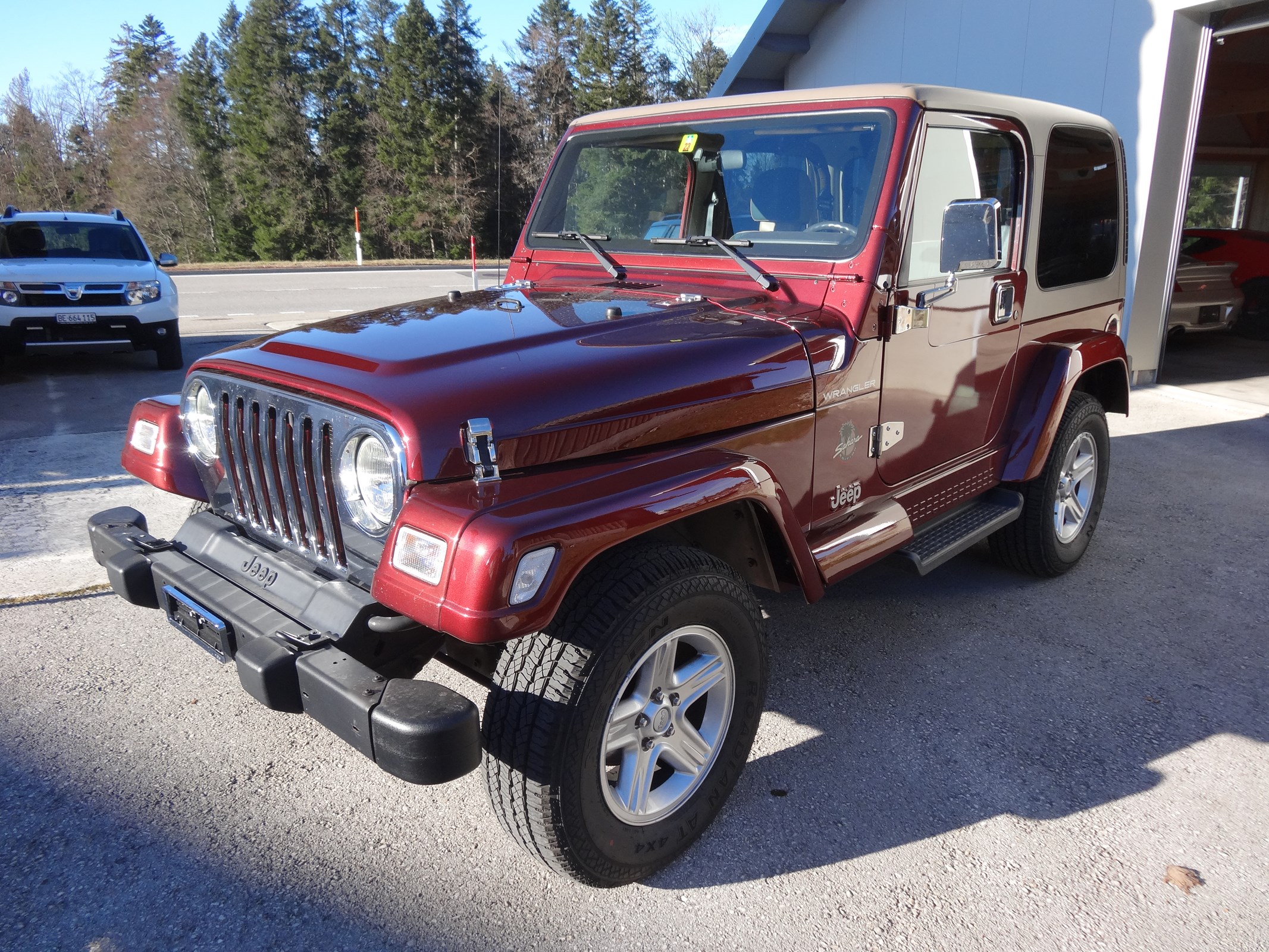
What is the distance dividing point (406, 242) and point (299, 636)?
33.7m

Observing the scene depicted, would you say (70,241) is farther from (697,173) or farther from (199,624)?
(199,624)

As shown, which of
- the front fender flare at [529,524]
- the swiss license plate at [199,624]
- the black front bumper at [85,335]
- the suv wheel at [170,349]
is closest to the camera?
the front fender flare at [529,524]

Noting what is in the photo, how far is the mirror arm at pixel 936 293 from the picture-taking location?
3051 mm

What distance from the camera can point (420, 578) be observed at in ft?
6.40

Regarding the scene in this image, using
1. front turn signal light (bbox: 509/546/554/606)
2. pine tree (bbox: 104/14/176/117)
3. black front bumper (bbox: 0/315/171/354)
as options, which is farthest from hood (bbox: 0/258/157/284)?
pine tree (bbox: 104/14/176/117)

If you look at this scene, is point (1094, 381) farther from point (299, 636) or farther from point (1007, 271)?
point (299, 636)

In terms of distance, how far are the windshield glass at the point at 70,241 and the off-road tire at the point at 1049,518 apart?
897 cm

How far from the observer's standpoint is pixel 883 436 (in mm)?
3105

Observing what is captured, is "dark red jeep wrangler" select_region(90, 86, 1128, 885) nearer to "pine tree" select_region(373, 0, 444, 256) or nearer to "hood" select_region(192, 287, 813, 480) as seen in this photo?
"hood" select_region(192, 287, 813, 480)

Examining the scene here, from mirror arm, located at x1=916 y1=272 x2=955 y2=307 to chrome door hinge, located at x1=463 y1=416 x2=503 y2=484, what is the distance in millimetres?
1662

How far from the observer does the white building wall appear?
791 centimetres

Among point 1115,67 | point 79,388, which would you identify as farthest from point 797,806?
point 1115,67

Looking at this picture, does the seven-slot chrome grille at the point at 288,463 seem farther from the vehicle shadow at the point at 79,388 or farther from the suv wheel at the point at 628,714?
the vehicle shadow at the point at 79,388

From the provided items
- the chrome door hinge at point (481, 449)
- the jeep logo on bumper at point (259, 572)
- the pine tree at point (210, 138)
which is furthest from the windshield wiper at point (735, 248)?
the pine tree at point (210, 138)
